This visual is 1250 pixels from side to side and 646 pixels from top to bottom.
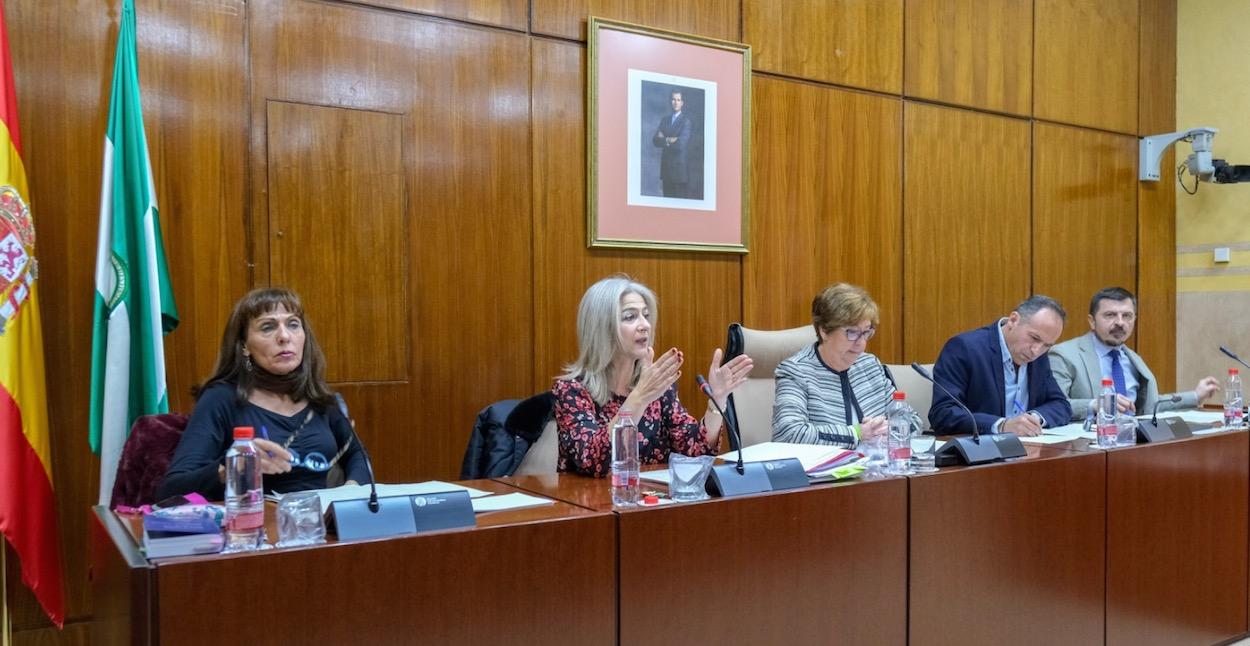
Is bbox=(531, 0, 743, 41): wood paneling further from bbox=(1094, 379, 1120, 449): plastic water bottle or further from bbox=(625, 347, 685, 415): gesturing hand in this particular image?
bbox=(1094, 379, 1120, 449): plastic water bottle

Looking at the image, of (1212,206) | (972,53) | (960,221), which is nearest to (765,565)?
(960,221)

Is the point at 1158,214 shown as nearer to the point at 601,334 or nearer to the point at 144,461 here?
the point at 601,334

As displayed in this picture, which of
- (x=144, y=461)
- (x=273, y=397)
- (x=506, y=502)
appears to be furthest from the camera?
(x=273, y=397)

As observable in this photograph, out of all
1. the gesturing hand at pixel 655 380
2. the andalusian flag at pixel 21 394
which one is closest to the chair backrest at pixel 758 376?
the gesturing hand at pixel 655 380

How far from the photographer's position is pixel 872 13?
4.30m

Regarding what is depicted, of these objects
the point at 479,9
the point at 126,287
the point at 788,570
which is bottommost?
the point at 788,570

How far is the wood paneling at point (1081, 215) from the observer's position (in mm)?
4996

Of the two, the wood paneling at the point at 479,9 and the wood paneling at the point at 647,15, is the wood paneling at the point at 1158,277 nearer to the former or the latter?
the wood paneling at the point at 647,15

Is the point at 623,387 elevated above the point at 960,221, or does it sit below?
below

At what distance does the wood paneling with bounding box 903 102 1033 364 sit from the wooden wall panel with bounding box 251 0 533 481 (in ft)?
6.67

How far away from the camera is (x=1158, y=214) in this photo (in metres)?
5.52

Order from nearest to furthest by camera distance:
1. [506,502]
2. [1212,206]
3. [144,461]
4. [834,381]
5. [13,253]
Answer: [506,502] → [144,461] → [13,253] → [834,381] → [1212,206]

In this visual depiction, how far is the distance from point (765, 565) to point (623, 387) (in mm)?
767

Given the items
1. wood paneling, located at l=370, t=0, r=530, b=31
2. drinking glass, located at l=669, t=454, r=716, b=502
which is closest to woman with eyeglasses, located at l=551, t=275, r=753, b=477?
drinking glass, located at l=669, t=454, r=716, b=502
